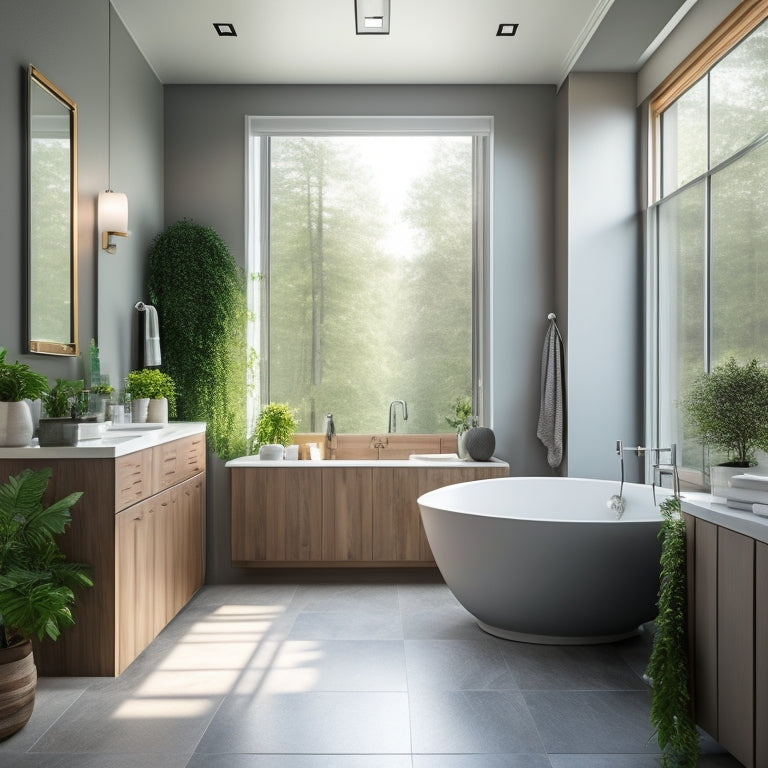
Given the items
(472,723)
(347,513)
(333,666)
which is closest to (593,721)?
(472,723)

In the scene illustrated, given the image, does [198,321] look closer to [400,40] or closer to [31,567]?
[400,40]

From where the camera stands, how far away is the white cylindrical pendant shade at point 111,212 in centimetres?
368

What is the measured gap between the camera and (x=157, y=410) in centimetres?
408

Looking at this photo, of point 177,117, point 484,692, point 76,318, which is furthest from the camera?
point 177,117

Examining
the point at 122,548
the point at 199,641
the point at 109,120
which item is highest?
the point at 109,120

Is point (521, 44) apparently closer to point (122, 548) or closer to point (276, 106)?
point (276, 106)

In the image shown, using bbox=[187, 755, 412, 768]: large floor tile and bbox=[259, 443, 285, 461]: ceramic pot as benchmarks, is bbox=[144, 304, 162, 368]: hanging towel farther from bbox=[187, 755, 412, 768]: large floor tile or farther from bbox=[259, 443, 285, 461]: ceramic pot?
bbox=[187, 755, 412, 768]: large floor tile

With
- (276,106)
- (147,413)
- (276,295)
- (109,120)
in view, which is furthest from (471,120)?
(147,413)

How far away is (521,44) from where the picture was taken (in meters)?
4.27

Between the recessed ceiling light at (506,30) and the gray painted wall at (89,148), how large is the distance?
6.55ft

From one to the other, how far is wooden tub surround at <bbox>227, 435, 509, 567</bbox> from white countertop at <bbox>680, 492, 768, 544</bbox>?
205 cm

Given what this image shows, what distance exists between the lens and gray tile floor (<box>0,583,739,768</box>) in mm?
2344

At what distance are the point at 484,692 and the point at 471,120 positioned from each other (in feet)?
11.3

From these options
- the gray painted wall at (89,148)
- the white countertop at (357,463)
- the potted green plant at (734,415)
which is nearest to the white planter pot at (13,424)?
the gray painted wall at (89,148)
